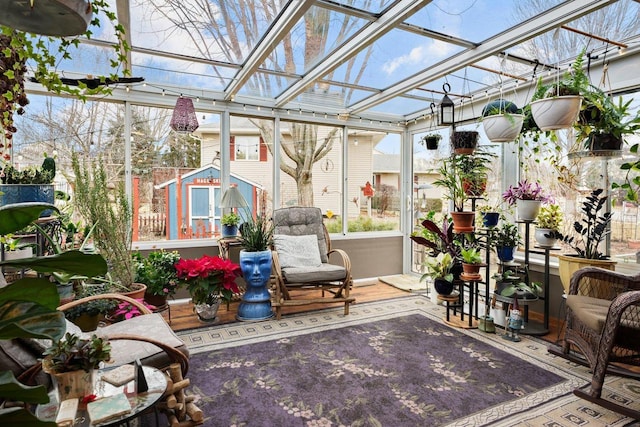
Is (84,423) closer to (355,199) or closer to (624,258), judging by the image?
(624,258)

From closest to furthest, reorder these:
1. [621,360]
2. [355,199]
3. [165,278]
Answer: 1. [621,360]
2. [165,278]
3. [355,199]

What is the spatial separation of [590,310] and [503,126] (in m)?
1.47

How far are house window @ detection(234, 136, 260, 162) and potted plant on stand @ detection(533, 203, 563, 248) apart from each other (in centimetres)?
335

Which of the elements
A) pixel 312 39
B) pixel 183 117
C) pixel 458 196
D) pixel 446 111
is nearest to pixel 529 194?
pixel 458 196

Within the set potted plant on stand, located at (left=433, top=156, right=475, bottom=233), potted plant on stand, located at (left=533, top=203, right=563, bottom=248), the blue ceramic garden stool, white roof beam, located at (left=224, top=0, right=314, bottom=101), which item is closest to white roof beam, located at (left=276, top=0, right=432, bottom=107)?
white roof beam, located at (left=224, top=0, right=314, bottom=101)

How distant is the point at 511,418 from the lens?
6.79 ft

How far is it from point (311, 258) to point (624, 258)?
3018mm

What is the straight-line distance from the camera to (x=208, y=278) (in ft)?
11.6

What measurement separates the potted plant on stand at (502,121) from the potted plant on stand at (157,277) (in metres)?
3.16

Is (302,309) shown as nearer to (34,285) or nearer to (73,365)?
(73,365)

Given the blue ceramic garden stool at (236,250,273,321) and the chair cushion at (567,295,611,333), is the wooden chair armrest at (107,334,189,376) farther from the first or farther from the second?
the chair cushion at (567,295,611,333)

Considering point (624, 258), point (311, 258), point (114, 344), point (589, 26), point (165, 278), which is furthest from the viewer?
point (311, 258)

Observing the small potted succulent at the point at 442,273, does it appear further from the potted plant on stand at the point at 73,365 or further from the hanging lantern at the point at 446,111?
the potted plant on stand at the point at 73,365

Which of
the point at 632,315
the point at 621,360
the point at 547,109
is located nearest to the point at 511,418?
the point at 621,360
